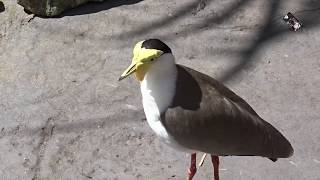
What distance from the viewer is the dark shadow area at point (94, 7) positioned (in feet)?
16.8

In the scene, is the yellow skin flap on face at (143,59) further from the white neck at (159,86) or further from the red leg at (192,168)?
the red leg at (192,168)

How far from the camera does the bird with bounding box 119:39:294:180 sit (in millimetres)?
3062

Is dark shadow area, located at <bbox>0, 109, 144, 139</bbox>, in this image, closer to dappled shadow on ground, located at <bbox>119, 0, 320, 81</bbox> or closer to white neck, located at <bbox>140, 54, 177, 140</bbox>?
dappled shadow on ground, located at <bbox>119, 0, 320, 81</bbox>

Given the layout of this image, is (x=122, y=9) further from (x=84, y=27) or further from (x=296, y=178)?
(x=296, y=178)

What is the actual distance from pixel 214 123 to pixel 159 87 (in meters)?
0.31

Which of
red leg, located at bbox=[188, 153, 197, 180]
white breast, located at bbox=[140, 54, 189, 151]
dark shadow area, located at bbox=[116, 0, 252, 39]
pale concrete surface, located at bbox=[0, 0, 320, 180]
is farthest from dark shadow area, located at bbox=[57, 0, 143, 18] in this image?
white breast, located at bbox=[140, 54, 189, 151]

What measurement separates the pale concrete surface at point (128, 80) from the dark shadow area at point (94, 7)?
12mm

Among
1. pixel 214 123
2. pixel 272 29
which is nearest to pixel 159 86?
pixel 214 123

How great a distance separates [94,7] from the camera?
16.9ft

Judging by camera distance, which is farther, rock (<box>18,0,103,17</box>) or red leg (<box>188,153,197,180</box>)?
rock (<box>18,0,103,17</box>)

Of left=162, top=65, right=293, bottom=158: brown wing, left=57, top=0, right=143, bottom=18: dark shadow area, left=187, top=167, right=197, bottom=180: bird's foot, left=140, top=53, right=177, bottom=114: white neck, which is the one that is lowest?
left=57, top=0, right=143, bottom=18: dark shadow area

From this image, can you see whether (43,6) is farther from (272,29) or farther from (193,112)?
(193,112)

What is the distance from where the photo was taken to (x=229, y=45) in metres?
4.74

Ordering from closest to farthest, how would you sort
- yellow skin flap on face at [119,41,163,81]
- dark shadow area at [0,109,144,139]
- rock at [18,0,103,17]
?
yellow skin flap on face at [119,41,163,81] → dark shadow area at [0,109,144,139] → rock at [18,0,103,17]
